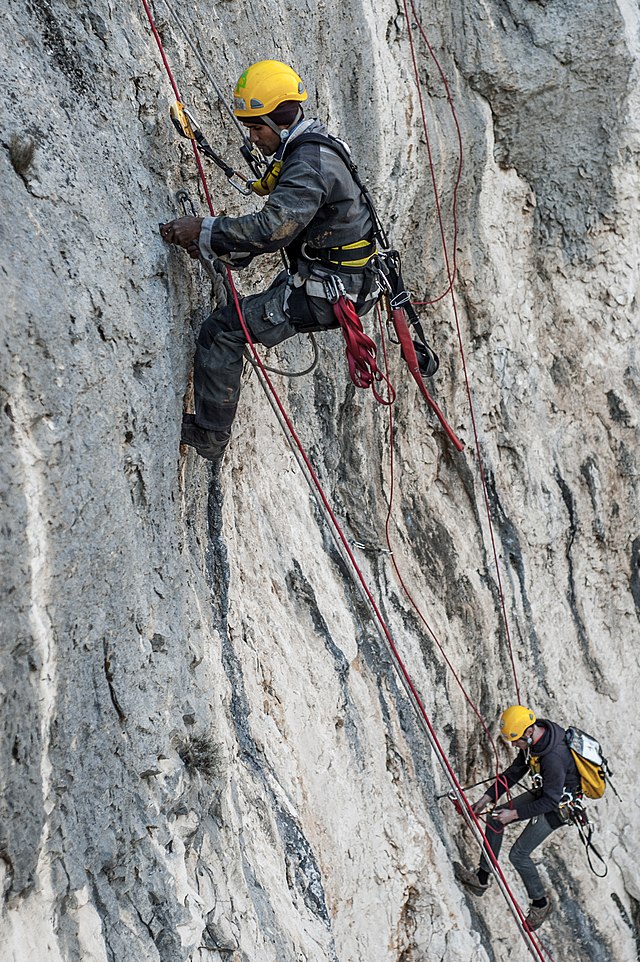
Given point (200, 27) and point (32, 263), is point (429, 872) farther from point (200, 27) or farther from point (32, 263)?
point (200, 27)

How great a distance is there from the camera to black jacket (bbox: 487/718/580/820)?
7746 mm

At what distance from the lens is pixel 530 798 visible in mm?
8055

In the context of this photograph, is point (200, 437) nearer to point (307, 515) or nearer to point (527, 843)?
point (307, 515)

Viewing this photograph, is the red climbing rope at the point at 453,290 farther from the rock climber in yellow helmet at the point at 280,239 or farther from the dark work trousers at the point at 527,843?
the rock climber in yellow helmet at the point at 280,239

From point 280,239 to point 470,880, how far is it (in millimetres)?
5900

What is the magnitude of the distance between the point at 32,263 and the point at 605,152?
6.90m

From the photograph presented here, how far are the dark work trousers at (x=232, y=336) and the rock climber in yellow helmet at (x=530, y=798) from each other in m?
4.55

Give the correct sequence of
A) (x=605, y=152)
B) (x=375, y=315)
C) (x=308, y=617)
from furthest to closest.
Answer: (x=605, y=152) < (x=375, y=315) < (x=308, y=617)

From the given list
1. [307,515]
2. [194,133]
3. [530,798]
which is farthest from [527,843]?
[194,133]

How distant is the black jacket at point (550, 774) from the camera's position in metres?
7.75

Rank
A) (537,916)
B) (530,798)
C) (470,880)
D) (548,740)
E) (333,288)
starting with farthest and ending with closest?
(537,916)
(530,798)
(548,740)
(470,880)
(333,288)

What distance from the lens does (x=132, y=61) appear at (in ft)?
15.4

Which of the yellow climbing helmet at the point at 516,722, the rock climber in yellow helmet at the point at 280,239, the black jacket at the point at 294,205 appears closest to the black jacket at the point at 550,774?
the yellow climbing helmet at the point at 516,722

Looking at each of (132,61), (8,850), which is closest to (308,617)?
(8,850)
